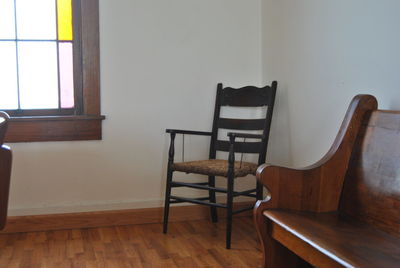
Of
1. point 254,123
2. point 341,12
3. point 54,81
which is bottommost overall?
point 254,123

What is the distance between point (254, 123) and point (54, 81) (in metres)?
1.32

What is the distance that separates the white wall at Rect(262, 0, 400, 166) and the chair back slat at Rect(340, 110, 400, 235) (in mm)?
283

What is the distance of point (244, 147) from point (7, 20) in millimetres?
1693

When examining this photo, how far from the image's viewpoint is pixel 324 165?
6.28ft

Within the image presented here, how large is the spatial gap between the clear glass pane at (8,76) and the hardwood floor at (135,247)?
32.9 inches

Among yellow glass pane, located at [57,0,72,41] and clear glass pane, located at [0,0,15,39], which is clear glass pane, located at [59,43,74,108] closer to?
yellow glass pane, located at [57,0,72,41]

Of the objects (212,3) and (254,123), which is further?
(212,3)

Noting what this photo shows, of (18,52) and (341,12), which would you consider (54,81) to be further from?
(341,12)

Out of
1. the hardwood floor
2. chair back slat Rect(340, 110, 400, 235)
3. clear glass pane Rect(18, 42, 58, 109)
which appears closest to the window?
clear glass pane Rect(18, 42, 58, 109)

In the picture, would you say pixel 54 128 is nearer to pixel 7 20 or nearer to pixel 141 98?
pixel 141 98

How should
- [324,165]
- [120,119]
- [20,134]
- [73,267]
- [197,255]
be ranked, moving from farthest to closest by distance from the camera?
[120,119] → [20,134] → [197,255] → [73,267] → [324,165]

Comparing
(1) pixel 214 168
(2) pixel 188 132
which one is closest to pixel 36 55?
(2) pixel 188 132

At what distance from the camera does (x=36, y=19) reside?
3.13m

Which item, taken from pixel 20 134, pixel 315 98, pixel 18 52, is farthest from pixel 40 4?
pixel 315 98
